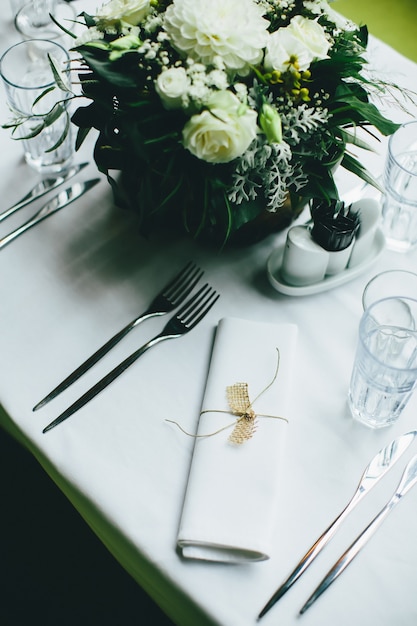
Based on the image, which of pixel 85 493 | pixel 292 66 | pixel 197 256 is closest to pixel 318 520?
pixel 85 493

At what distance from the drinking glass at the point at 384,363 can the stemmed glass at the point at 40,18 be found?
0.99 m

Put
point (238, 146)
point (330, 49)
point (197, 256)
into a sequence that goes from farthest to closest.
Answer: point (197, 256), point (330, 49), point (238, 146)

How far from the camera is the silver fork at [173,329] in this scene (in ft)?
3.13

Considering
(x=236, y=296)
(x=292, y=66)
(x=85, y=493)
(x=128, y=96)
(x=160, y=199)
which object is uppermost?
(x=292, y=66)

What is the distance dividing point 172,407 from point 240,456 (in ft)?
0.47

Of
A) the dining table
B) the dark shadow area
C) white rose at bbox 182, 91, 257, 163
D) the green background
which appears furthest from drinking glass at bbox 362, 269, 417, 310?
the green background

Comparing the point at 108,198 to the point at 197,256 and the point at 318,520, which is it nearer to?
the point at 197,256

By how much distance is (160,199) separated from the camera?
0.99 meters

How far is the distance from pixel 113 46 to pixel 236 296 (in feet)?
1.47

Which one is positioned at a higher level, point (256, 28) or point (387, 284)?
point (256, 28)

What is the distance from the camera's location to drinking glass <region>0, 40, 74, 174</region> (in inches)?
47.0

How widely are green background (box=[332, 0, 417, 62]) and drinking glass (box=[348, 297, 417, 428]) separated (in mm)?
1110

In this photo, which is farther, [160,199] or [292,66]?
[160,199]

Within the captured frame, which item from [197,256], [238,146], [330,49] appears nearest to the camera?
[238,146]
